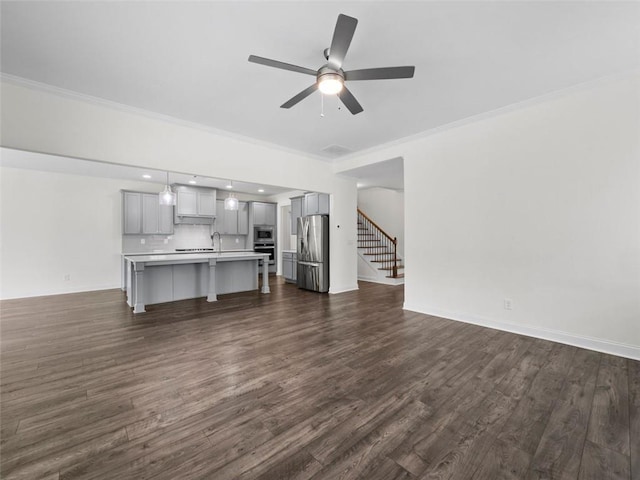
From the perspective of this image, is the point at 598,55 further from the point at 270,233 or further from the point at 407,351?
the point at 270,233

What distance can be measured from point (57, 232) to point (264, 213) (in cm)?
505

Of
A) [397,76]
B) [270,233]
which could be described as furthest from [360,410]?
[270,233]

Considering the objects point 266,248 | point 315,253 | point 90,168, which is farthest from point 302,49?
point 266,248

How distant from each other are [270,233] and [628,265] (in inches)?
311

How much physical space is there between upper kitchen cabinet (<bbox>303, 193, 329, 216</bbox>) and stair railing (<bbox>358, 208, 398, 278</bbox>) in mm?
2379

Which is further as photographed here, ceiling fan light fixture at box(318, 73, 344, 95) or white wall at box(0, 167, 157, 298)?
white wall at box(0, 167, 157, 298)

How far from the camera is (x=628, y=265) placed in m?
2.84

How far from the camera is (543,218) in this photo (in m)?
3.35

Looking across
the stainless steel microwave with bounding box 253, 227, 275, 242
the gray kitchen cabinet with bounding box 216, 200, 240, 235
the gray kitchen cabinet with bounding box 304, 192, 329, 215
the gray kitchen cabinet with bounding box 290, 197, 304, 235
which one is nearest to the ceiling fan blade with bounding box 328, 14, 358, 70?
the gray kitchen cabinet with bounding box 304, 192, 329, 215

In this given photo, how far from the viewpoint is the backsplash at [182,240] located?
7.18 meters

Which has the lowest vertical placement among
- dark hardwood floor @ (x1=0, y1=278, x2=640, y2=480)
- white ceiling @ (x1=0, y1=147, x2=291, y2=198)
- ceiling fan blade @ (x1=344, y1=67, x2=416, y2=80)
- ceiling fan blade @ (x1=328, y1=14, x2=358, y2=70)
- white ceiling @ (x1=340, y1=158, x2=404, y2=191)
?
dark hardwood floor @ (x1=0, y1=278, x2=640, y2=480)

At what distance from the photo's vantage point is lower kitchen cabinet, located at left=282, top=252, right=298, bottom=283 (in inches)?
295

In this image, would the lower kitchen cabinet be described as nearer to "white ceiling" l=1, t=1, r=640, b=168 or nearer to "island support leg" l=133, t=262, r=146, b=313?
"island support leg" l=133, t=262, r=146, b=313

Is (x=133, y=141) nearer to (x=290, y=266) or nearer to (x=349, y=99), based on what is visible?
(x=349, y=99)
